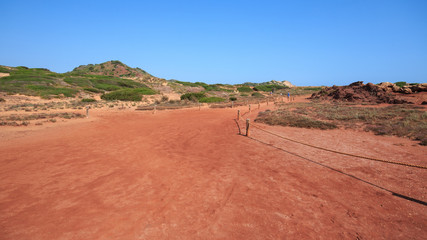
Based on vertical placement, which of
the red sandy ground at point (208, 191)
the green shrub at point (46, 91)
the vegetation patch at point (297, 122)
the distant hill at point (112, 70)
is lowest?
the red sandy ground at point (208, 191)

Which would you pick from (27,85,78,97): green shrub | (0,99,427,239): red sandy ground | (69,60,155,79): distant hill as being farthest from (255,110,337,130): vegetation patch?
(69,60,155,79): distant hill

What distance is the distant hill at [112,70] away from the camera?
65.2 m

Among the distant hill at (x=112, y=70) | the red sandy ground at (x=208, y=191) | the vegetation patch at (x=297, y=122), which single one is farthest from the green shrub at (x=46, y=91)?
the distant hill at (x=112, y=70)

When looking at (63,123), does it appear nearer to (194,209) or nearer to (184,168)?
(184,168)

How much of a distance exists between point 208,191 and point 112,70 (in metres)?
72.5

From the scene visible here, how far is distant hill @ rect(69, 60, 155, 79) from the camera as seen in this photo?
6525 cm

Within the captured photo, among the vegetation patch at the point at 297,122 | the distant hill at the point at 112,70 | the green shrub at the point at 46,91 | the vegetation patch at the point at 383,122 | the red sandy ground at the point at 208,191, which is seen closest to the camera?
the red sandy ground at the point at 208,191

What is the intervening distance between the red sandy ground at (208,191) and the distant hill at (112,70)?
2402 inches

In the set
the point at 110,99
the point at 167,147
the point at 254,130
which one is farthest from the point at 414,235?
the point at 110,99

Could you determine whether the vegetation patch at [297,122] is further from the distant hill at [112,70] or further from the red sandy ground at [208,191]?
the distant hill at [112,70]

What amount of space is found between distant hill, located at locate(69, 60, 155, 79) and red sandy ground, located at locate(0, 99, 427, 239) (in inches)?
2402

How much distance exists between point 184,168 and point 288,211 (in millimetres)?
3433

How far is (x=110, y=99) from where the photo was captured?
99.5 feet

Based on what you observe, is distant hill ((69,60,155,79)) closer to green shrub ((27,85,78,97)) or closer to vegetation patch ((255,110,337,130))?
green shrub ((27,85,78,97))
